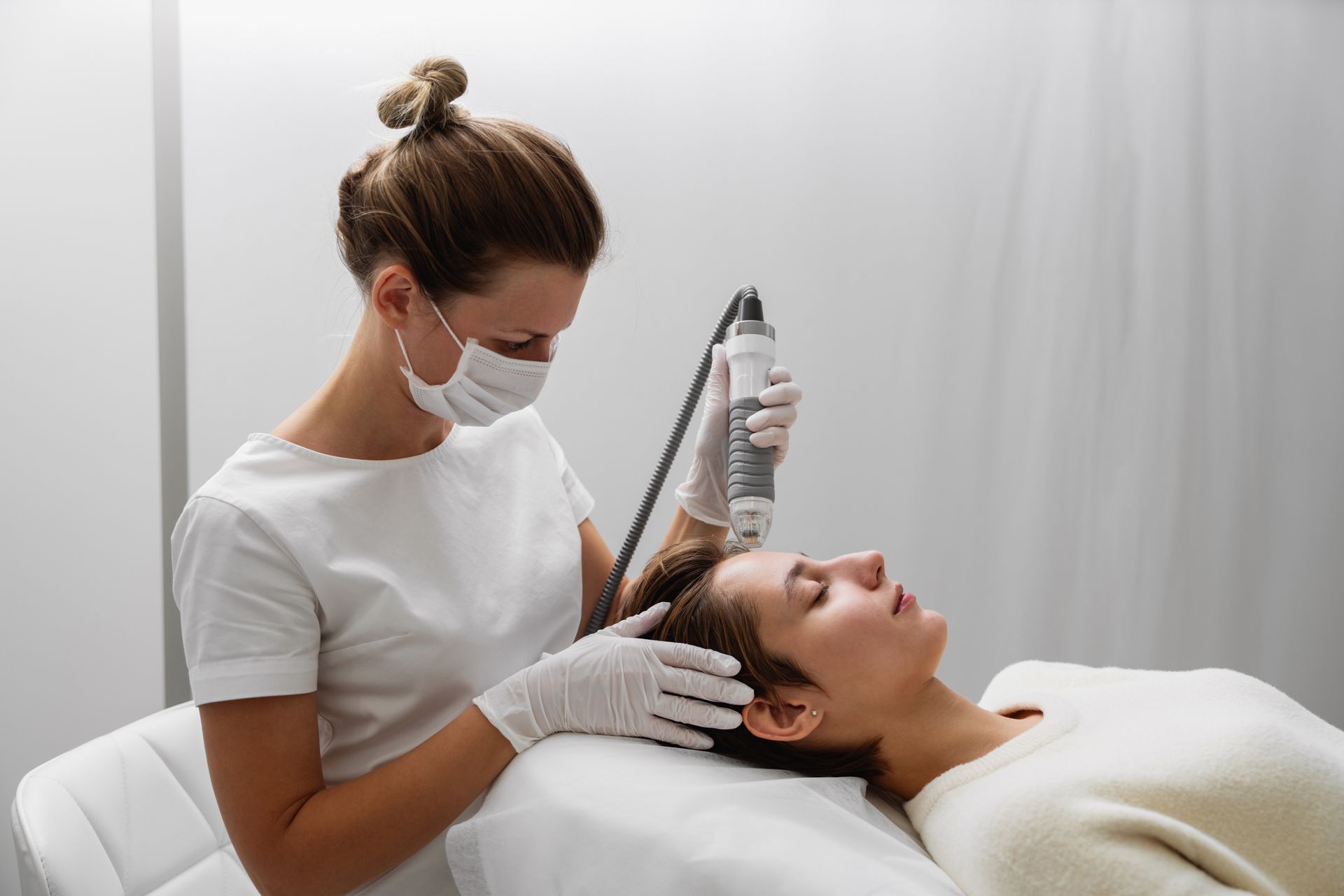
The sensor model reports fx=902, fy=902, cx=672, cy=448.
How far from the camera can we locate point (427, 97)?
114 centimetres

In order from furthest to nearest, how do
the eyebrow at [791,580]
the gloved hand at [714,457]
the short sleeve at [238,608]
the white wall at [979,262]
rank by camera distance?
1. the white wall at [979,262]
2. the gloved hand at [714,457]
3. the eyebrow at [791,580]
4. the short sleeve at [238,608]

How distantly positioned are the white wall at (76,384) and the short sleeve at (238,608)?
138 centimetres

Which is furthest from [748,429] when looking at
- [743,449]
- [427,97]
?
[427,97]

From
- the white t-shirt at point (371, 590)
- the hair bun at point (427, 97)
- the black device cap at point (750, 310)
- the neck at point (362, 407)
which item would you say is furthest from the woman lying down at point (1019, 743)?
the hair bun at point (427, 97)

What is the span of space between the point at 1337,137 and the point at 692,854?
2.12m

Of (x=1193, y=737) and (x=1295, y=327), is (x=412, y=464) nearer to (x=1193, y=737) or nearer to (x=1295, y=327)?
(x=1193, y=737)

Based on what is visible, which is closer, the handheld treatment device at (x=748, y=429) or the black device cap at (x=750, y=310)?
the handheld treatment device at (x=748, y=429)

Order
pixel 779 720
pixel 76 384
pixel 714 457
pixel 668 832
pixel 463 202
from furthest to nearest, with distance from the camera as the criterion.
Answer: pixel 76 384
pixel 714 457
pixel 779 720
pixel 463 202
pixel 668 832

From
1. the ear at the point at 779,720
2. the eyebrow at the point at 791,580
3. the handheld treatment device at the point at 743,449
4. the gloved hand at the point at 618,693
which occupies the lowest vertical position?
the ear at the point at 779,720

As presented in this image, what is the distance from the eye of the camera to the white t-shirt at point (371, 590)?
102cm

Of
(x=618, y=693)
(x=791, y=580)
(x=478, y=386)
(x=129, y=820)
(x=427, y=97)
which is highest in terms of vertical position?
(x=427, y=97)

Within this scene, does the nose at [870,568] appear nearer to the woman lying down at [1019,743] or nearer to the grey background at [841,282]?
the woman lying down at [1019,743]

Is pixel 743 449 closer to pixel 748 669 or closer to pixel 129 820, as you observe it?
pixel 748 669

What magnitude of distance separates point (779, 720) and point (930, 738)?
0.20 m
